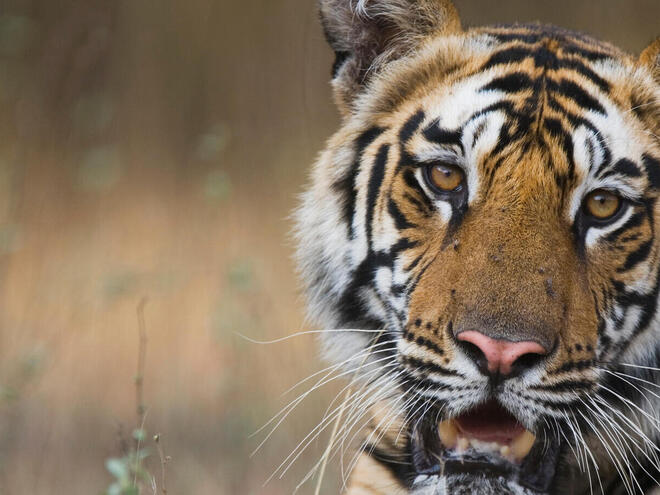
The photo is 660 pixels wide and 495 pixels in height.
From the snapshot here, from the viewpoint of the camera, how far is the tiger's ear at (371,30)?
2.48m

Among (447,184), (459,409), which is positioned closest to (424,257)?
(447,184)

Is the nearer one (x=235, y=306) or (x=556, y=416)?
(x=556, y=416)

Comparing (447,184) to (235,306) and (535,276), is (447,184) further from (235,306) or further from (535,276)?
(235,306)

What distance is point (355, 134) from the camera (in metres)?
2.48

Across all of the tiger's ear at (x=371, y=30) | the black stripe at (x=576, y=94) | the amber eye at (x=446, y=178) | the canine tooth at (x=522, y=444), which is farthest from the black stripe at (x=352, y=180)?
the canine tooth at (x=522, y=444)

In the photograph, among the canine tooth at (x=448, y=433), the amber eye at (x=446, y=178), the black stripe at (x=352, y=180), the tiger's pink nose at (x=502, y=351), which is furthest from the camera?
the black stripe at (x=352, y=180)

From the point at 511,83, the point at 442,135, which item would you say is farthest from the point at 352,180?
the point at 511,83

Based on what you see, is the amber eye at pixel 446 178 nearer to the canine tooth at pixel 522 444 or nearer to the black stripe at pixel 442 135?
the black stripe at pixel 442 135

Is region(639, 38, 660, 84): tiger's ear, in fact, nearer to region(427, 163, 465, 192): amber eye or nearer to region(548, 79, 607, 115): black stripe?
region(548, 79, 607, 115): black stripe

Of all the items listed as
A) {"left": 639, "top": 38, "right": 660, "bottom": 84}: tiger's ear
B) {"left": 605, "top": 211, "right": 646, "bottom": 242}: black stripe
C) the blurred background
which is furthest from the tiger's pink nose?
the blurred background

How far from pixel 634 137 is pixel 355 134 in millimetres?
683

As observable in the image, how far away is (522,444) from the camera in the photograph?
197cm

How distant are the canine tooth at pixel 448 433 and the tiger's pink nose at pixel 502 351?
254 mm

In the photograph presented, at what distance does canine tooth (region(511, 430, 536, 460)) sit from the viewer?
196 centimetres
